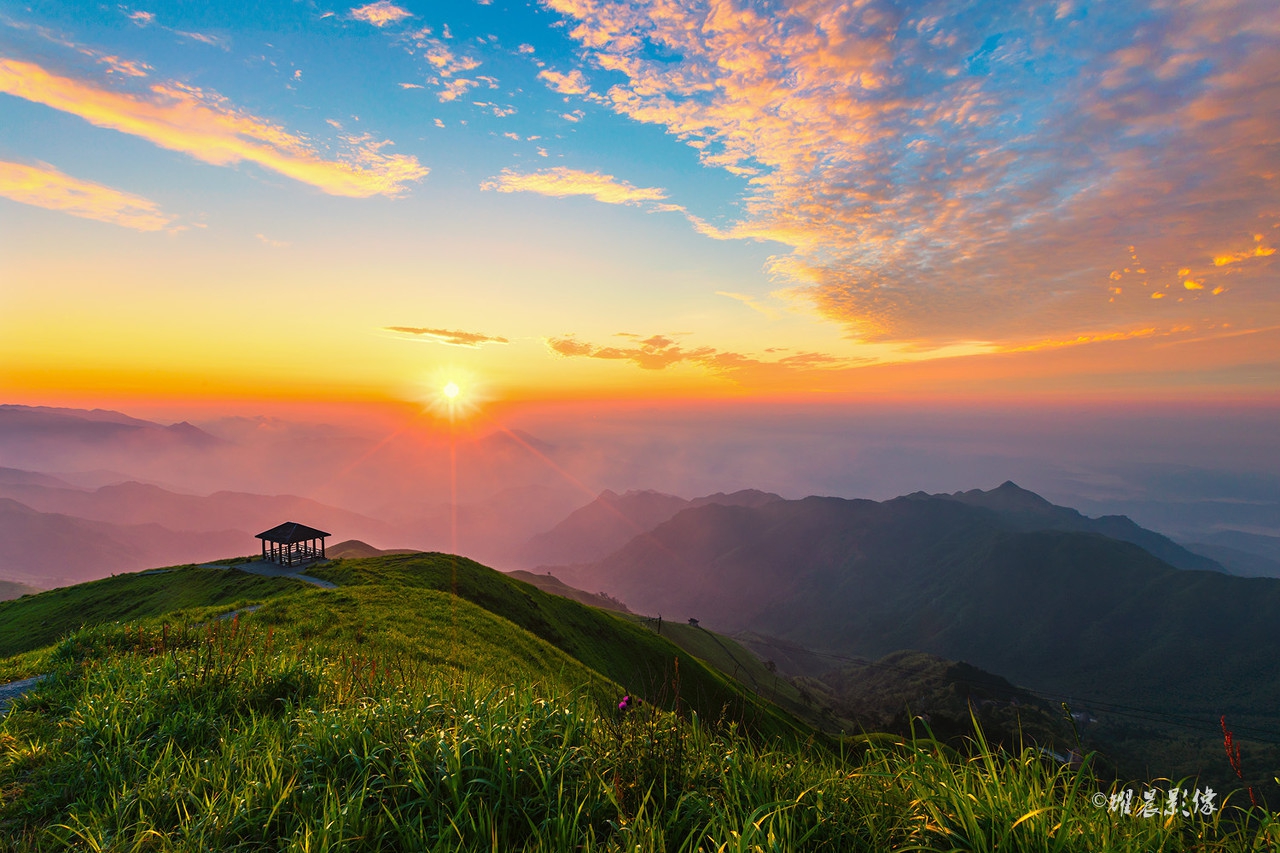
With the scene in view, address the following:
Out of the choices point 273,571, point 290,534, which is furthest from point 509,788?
point 290,534

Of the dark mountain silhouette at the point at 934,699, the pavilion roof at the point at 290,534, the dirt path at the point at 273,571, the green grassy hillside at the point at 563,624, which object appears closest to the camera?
the green grassy hillside at the point at 563,624

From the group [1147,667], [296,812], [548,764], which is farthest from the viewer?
[1147,667]

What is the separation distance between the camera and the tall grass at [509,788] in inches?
181

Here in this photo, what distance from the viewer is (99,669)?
32.4 ft

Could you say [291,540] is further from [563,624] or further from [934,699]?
[934,699]

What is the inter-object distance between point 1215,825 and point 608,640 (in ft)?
153

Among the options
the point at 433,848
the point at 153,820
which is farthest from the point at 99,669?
the point at 433,848

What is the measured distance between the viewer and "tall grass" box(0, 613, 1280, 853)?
4.60m

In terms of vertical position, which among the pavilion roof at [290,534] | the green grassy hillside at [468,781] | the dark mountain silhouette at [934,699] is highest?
the green grassy hillside at [468,781]

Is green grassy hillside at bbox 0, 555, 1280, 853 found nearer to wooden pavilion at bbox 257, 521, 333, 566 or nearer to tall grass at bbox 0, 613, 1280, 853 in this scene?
tall grass at bbox 0, 613, 1280, 853

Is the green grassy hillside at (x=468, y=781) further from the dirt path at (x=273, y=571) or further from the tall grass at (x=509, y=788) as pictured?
the dirt path at (x=273, y=571)

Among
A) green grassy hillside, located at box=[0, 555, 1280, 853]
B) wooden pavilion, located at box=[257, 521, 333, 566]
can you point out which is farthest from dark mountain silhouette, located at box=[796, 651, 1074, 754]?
green grassy hillside, located at box=[0, 555, 1280, 853]

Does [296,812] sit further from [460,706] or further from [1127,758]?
[1127,758]

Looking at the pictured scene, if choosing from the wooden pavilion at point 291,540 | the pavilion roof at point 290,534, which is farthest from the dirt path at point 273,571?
the pavilion roof at point 290,534
